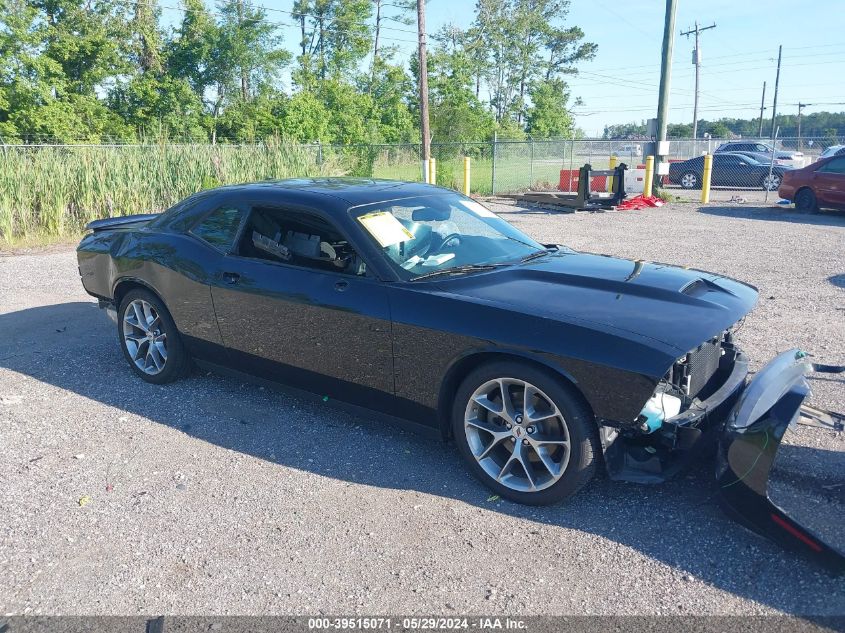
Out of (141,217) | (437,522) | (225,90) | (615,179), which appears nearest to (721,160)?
(615,179)

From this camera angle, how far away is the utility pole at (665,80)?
1912 cm

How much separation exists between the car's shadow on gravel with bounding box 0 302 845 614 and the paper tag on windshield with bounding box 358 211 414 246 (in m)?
1.11

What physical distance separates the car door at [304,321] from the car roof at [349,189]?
208mm

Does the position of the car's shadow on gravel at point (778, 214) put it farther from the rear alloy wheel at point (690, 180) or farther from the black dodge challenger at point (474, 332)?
the black dodge challenger at point (474, 332)

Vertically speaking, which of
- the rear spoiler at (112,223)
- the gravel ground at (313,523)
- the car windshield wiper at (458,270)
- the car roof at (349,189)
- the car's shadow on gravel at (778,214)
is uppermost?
the car roof at (349,189)

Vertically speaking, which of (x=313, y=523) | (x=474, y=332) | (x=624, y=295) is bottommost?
(x=313, y=523)

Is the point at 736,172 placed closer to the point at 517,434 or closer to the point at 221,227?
the point at 221,227

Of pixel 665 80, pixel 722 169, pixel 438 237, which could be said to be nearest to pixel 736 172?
pixel 722 169

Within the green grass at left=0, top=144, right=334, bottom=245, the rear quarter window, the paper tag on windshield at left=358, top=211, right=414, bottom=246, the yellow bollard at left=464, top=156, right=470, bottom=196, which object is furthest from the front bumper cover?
the yellow bollard at left=464, top=156, right=470, bottom=196

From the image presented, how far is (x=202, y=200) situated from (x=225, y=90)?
3697 centimetres

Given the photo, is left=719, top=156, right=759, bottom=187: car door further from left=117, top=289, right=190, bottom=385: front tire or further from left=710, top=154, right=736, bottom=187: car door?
left=117, top=289, right=190, bottom=385: front tire

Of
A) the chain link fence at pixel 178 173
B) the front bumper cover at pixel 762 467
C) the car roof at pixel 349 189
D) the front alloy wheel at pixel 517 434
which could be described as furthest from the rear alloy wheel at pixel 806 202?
the front alloy wheel at pixel 517 434

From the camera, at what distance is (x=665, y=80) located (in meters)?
19.5

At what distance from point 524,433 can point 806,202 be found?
15.6 m
